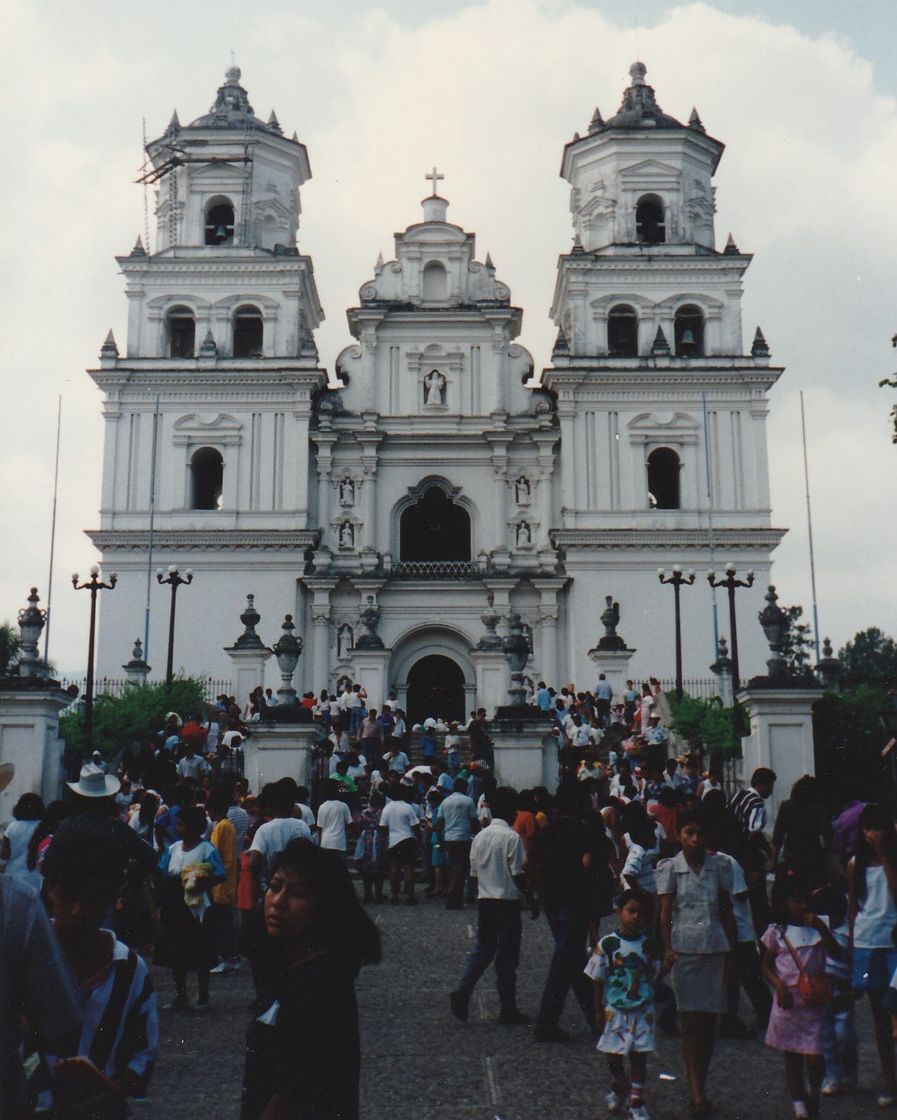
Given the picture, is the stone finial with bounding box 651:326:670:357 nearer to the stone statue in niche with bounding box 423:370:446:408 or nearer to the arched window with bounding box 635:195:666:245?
the arched window with bounding box 635:195:666:245

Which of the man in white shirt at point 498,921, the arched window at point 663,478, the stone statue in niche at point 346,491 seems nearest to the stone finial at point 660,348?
the arched window at point 663,478

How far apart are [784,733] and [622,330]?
19569 mm

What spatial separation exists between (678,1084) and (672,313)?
30025mm

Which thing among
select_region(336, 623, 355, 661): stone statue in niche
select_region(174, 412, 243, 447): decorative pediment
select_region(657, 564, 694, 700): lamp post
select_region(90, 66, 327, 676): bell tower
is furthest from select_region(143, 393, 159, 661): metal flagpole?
select_region(657, 564, 694, 700): lamp post

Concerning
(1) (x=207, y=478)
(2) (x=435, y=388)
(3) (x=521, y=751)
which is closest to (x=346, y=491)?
(2) (x=435, y=388)

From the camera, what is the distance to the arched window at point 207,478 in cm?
3475

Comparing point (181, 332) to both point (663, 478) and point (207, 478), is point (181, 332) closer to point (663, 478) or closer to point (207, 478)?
point (207, 478)

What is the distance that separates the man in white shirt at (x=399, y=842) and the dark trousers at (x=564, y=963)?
6.20 m

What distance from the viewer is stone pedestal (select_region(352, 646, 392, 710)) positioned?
31.1m

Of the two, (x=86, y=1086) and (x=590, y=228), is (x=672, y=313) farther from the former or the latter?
(x=86, y=1086)

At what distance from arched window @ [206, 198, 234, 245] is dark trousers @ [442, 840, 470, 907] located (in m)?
25.3

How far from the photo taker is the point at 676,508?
→ 34469 millimetres

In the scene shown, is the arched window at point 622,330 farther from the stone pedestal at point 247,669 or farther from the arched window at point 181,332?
the stone pedestal at point 247,669

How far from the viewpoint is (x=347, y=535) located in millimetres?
34469
